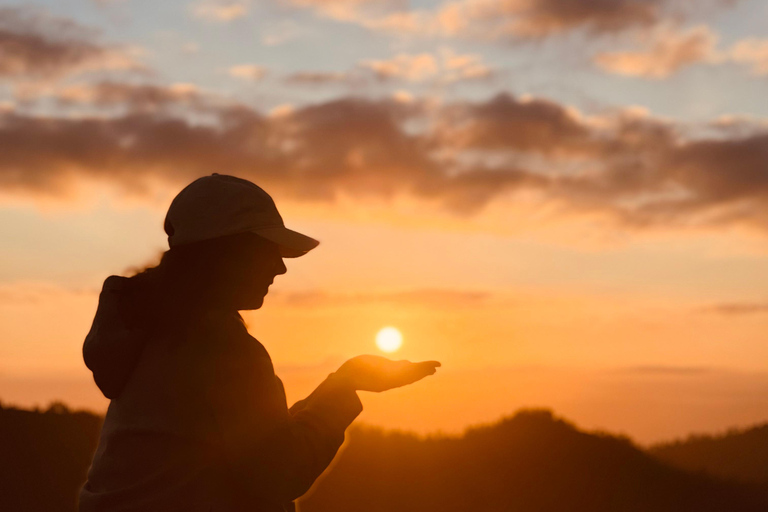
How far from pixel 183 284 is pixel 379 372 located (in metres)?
0.87

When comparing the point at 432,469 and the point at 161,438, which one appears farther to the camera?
the point at 432,469

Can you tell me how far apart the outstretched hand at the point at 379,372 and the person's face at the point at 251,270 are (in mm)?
471

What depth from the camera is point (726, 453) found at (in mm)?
17984

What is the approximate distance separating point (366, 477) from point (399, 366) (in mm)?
12531

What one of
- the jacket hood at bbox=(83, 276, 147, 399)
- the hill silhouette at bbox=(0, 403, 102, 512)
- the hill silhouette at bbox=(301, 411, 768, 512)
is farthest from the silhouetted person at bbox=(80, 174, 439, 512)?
the hill silhouette at bbox=(301, 411, 768, 512)

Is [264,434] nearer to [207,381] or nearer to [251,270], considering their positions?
[207,381]

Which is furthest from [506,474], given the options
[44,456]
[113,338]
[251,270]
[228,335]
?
[113,338]

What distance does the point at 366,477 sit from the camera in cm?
1580

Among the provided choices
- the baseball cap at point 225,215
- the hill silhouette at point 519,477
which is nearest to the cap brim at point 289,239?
the baseball cap at point 225,215

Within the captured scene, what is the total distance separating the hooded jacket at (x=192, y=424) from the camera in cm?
348

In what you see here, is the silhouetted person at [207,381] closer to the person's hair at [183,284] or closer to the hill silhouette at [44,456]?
the person's hair at [183,284]

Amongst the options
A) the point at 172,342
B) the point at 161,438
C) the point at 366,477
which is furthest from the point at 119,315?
the point at 366,477

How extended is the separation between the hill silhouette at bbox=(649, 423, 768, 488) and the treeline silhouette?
15.6 inches

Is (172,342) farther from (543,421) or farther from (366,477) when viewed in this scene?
(543,421)
